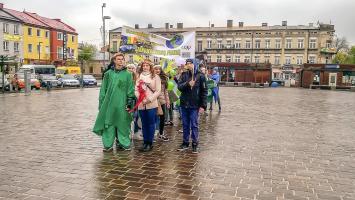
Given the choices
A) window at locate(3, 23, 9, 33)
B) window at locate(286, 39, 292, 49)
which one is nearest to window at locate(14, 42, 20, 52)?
window at locate(3, 23, 9, 33)

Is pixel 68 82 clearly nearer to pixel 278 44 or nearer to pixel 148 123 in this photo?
pixel 148 123

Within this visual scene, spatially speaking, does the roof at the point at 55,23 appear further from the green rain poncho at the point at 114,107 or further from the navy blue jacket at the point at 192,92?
the navy blue jacket at the point at 192,92

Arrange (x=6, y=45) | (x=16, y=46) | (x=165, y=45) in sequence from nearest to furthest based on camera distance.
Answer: (x=165, y=45), (x=6, y=45), (x=16, y=46)

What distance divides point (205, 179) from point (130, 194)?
1.24 metres

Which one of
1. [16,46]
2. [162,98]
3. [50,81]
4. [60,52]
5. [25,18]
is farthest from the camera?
[60,52]

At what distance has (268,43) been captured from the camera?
74.2 meters

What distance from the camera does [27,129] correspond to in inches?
382

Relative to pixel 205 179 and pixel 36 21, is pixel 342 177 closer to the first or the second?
pixel 205 179

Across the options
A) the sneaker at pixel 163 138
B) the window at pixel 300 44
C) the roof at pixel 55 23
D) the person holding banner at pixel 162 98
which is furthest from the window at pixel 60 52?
the sneaker at pixel 163 138

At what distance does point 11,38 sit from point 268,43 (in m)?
46.4

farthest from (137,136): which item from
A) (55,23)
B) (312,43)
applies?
(312,43)

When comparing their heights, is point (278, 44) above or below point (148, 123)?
above

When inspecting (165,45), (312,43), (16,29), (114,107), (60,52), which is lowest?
(114,107)

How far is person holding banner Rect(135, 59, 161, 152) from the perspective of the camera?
7355mm
